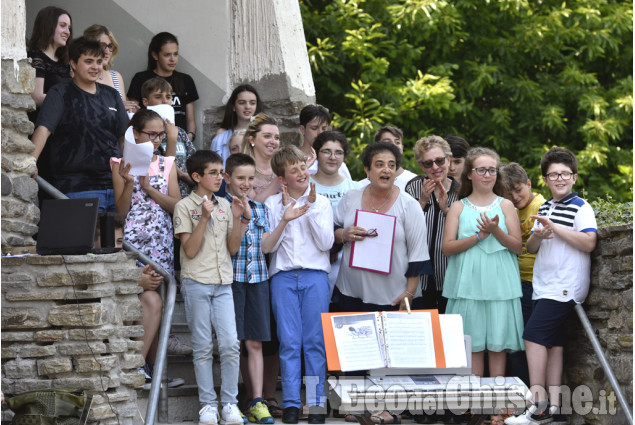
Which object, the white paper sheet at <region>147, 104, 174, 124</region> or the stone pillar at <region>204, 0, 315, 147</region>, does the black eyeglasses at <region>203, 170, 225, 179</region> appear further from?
the stone pillar at <region>204, 0, 315, 147</region>

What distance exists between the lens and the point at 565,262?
724 cm

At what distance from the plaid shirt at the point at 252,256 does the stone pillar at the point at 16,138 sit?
135 centimetres

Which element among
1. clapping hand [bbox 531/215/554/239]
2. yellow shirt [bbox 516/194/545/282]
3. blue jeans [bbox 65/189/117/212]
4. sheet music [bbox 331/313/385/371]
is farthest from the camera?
yellow shirt [bbox 516/194/545/282]

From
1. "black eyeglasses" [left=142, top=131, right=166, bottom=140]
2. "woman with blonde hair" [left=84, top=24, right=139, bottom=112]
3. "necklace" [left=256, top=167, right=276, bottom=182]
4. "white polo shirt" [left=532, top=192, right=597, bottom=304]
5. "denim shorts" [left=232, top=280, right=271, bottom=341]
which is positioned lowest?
"denim shorts" [left=232, top=280, right=271, bottom=341]

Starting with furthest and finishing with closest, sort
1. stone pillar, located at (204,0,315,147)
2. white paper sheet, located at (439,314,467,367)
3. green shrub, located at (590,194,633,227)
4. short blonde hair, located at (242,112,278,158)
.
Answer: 1. stone pillar, located at (204,0,315,147)
2. green shrub, located at (590,194,633,227)
3. short blonde hair, located at (242,112,278,158)
4. white paper sheet, located at (439,314,467,367)

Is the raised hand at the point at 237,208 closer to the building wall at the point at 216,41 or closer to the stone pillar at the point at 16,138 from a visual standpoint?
the stone pillar at the point at 16,138

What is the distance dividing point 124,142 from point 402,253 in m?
2.03

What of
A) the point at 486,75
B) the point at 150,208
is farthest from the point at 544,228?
the point at 486,75

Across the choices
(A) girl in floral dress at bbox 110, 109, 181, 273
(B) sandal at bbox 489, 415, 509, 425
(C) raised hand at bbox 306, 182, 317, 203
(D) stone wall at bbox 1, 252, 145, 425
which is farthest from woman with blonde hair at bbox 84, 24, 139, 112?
(B) sandal at bbox 489, 415, 509, 425

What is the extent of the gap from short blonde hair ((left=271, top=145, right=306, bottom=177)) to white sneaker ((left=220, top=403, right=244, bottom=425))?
162 cm

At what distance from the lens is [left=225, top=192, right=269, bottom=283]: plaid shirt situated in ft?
24.1

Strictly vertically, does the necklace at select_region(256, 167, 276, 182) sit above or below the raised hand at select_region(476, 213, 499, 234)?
above

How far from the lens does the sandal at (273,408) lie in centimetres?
734

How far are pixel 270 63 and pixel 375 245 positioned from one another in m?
2.79
